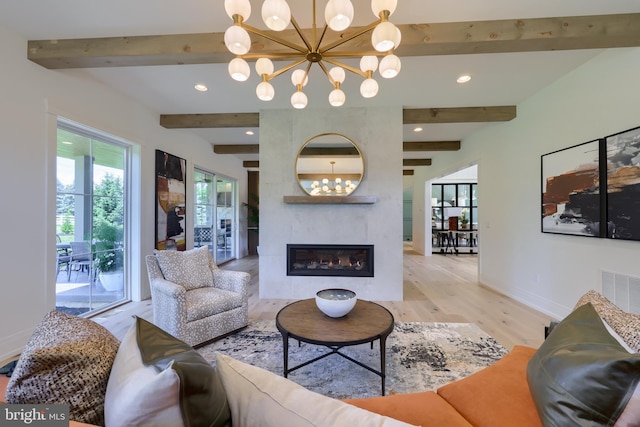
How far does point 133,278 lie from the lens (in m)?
3.64

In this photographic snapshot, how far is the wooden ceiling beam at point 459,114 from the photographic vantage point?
12.1 feet

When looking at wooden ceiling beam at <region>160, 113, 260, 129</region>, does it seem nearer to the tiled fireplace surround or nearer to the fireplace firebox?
the tiled fireplace surround

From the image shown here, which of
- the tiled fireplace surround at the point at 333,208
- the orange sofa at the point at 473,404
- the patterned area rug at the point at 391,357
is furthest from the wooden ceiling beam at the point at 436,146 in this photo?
the orange sofa at the point at 473,404

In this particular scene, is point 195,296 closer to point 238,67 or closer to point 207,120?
point 238,67

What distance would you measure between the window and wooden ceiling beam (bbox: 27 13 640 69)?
824 mm

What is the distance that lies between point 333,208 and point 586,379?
10.3 ft

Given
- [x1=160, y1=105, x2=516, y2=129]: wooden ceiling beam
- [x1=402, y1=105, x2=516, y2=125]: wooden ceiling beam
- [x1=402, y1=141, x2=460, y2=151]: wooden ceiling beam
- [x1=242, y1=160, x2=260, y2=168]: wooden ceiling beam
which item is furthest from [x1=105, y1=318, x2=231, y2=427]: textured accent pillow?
[x1=242, y1=160, x2=260, y2=168]: wooden ceiling beam

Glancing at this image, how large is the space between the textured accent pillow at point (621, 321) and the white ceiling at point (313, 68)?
6.93ft

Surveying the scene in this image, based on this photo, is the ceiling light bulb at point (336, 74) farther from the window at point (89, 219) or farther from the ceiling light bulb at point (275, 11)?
the window at point (89, 219)

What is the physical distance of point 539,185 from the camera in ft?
10.8

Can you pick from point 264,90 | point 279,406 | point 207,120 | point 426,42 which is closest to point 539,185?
point 426,42

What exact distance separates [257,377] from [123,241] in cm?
387

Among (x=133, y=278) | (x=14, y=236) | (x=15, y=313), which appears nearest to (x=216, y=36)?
(x=14, y=236)

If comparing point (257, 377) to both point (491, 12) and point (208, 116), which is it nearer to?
point (491, 12)
